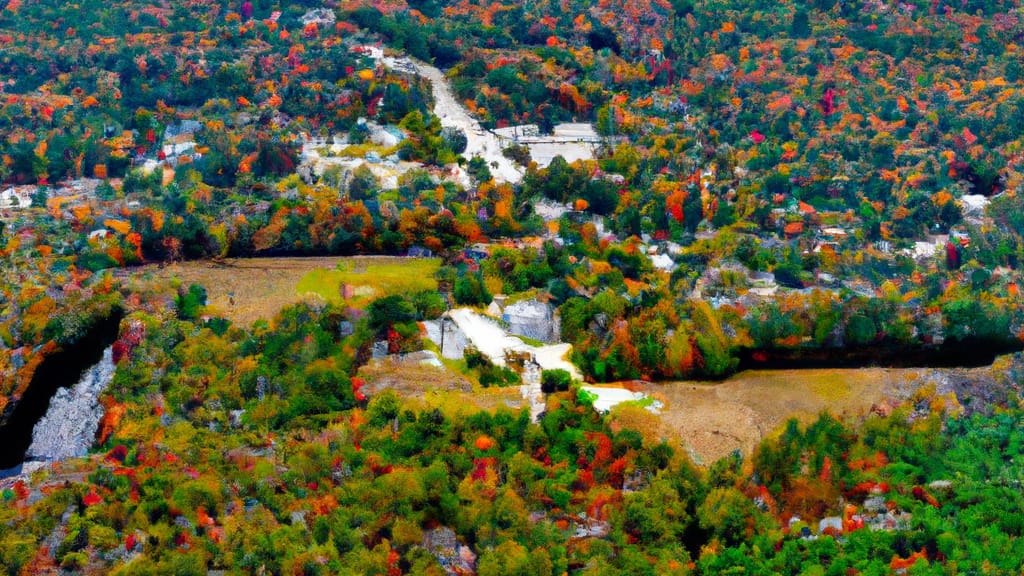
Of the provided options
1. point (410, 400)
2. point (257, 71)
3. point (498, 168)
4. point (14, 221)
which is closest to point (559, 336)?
point (410, 400)

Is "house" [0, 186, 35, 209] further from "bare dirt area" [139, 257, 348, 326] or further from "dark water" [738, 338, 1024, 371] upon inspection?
"dark water" [738, 338, 1024, 371]

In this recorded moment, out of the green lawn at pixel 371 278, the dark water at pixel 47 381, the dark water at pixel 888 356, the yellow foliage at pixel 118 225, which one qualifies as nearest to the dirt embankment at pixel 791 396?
the dark water at pixel 888 356

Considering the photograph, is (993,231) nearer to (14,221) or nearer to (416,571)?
(416,571)

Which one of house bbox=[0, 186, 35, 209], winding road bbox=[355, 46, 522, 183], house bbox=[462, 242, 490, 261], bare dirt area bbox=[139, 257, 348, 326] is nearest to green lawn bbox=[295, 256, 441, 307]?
bare dirt area bbox=[139, 257, 348, 326]

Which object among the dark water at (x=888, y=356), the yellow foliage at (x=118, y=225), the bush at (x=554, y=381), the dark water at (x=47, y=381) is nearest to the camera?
the dark water at (x=47, y=381)

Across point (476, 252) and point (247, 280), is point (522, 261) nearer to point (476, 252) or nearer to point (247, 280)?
point (476, 252)

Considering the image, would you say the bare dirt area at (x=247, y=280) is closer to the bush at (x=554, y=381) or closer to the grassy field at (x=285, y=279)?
the grassy field at (x=285, y=279)
